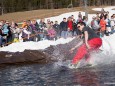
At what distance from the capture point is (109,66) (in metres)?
14.4

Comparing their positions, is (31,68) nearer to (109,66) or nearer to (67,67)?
(67,67)

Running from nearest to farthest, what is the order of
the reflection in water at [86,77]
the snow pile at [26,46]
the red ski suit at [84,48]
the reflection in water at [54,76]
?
the reflection in water at [86,77], the reflection in water at [54,76], the red ski suit at [84,48], the snow pile at [26,46]

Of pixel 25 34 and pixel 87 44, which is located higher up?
pixel 87 44

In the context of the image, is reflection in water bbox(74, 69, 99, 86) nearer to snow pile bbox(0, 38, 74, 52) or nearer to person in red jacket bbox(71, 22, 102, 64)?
person in red jacket bbox(71, 22, 102, 64)

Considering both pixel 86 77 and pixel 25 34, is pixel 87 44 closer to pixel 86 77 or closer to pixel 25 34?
pixel 86 77

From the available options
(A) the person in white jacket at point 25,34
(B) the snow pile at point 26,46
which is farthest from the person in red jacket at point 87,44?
(A) the person in white jacket at point 25,34

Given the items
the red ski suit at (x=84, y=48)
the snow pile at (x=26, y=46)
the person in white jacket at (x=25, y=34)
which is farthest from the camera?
the person in white jacket at (x=25, y=34)

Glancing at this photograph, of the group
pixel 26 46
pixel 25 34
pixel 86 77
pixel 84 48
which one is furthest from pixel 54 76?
pixel 25 34

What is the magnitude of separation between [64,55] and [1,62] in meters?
3.05

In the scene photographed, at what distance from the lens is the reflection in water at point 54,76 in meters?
11.4

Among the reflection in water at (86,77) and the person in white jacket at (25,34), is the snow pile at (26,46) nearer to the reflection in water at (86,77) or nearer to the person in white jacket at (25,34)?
the person in white jacket at (25,34)

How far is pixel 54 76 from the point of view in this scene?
12.8m

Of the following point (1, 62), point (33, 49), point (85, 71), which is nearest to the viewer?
point (85, 71)

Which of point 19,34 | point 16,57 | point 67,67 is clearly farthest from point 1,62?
point 19,34
